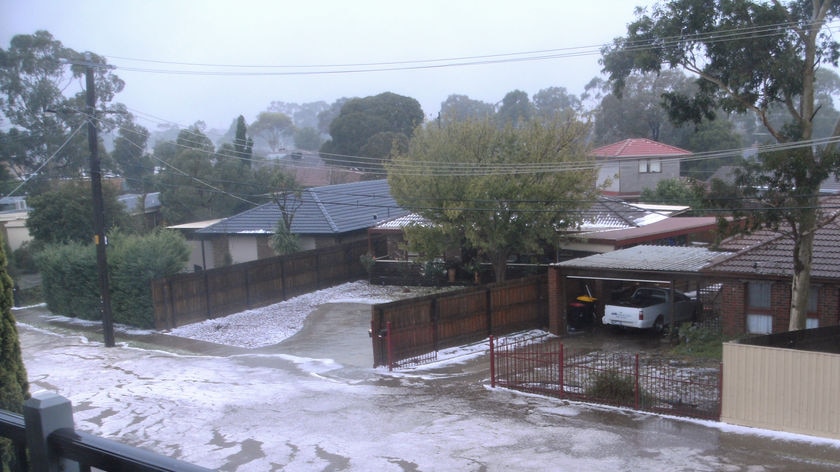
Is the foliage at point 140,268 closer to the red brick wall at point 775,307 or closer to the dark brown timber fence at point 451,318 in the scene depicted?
the dark brown timber fence at point 451,318

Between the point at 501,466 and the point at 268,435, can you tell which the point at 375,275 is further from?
the point at 501,466

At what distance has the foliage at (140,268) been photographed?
83.5ft

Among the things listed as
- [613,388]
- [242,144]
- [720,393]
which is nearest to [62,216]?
[242,144]

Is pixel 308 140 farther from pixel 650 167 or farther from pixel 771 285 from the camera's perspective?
pixel 771 285

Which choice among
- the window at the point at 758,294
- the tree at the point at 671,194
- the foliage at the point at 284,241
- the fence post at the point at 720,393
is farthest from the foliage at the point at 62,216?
the tree at the point at 671,194

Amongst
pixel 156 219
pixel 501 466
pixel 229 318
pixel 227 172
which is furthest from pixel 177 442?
pixel 156 219

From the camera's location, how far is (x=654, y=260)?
2294 centimetres

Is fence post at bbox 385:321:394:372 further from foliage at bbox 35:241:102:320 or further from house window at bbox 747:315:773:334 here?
foliage at bbox 35:241:102:320

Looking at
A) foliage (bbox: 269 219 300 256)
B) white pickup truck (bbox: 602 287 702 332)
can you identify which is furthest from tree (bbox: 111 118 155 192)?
white pickup truck (bbox: 602 287 702 332)

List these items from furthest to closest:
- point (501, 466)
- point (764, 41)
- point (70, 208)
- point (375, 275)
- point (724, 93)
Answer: point (70, 208) → point (375, 275) → point (724, 93) → point (764, 41) → point (501, 466)

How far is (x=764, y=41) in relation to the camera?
17.7 meters

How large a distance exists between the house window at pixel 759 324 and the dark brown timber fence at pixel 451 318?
658 cm

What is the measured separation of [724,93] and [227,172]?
34.1 metres

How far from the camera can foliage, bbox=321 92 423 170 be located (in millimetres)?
64250
